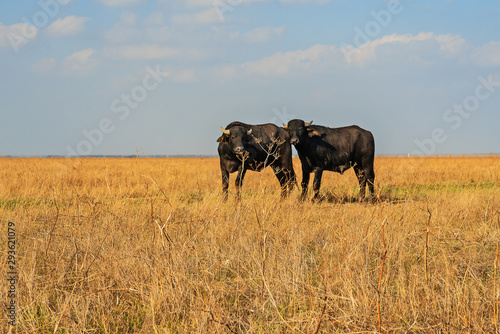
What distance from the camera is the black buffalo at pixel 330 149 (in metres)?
11.3

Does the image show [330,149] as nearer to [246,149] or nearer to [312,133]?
[312,133]

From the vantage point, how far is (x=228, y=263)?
13.5 feet

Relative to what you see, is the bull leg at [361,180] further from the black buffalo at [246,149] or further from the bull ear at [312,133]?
the black buffalo at [246,149]

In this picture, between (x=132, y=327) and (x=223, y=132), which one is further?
(x=223, y=132)

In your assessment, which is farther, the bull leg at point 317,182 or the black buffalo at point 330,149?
the black buffalo at point 330,149

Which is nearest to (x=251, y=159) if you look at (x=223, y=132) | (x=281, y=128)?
(x=223, y=132)

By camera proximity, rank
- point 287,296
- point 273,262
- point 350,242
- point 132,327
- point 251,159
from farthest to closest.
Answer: point 251,159, point 350,242, point 273,262, point 287,296, point 132,327

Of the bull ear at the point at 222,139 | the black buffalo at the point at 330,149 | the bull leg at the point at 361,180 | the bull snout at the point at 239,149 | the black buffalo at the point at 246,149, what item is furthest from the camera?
the black buffalo at the point at 330,149

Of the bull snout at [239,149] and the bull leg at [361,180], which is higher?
the bull snout at [239,149]

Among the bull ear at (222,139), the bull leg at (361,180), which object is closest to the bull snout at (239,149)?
the bull ear at (222,139)

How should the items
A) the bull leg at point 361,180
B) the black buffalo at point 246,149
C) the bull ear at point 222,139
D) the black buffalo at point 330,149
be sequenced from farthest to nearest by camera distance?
the black buffalo at point 330,149 → the bull leg at point 361,180 → the bull ear at point 222,139 → the black buffalo at point 246,149

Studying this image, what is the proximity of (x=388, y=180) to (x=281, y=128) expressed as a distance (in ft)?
22.5

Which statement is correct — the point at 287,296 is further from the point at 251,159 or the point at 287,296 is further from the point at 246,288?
the point at 251,159

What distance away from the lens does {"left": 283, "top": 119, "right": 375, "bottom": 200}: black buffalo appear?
37.2 ft
